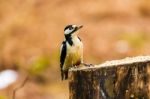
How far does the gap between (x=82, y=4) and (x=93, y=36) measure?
1064 mm

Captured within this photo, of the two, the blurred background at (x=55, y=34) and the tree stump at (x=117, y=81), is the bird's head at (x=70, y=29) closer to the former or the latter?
the tree stump at (x=117, y=81)

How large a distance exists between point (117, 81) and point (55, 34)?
9.24 m

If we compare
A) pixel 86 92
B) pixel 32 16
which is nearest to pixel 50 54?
pixel 32 16

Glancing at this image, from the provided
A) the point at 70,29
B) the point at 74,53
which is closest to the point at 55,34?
the point at 70,29

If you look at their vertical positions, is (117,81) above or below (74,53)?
below

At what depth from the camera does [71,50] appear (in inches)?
289

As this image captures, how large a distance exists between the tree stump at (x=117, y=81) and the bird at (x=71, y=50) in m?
0.99

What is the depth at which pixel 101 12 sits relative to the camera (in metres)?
16.2

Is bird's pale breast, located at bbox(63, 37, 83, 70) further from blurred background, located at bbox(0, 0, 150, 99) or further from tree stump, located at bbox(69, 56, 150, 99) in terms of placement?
blurred background, located at bbox(0, 0, 150, 99)

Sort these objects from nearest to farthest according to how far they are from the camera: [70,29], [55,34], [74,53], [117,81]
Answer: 1. [117,81]
2. [74,53]
3. [70,29]
4. [55,34]

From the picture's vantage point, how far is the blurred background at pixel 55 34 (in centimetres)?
1384

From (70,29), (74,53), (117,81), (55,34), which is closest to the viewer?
(117,81)

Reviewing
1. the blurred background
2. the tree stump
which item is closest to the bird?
the tree stump

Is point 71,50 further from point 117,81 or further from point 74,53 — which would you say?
point 117,81
